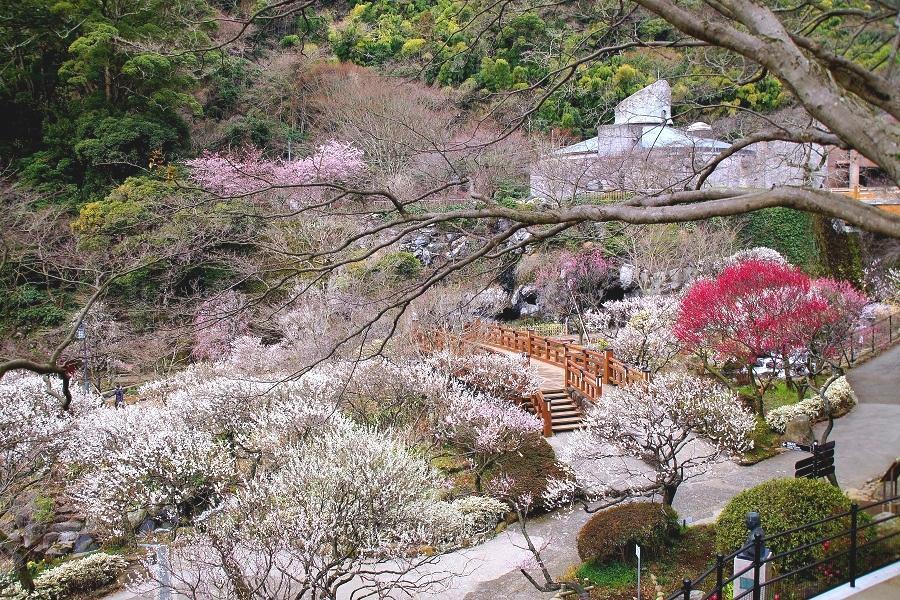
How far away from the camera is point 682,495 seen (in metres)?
11.6

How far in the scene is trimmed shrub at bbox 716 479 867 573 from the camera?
22.1 ft

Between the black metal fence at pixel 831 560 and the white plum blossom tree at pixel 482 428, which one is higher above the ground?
the black metal fence at pixel 831 560

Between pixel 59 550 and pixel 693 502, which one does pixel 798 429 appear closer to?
pixel 693 502

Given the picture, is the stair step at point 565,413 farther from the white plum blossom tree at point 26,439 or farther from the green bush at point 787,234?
the green bush at point 787,234

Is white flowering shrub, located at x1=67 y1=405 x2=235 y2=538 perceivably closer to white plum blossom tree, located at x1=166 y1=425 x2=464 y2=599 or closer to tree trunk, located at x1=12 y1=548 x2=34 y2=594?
A: tree trunk, located at x1=12 y1=548 x2=34 y2=594

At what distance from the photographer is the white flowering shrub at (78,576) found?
373 inches

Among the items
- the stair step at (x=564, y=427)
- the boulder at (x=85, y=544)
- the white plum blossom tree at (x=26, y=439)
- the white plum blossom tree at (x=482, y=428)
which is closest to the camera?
the white plum blossom tree at (x=26, y=439)

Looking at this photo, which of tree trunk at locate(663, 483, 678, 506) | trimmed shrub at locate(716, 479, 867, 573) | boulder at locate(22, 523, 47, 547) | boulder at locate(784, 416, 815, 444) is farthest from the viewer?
boulder at locate(784, 416, 815, 444)

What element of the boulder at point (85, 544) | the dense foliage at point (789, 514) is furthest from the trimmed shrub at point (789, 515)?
the boulder at point (85, 544)

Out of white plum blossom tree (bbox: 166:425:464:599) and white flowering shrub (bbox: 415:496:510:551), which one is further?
white flowering shrub (bbox: 415:496:510:551)

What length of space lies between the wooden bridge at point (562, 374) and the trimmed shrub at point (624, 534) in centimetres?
452

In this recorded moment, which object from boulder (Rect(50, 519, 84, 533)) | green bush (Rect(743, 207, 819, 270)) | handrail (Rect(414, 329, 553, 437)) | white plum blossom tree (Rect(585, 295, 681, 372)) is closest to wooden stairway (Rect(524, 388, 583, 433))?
handrail (Rect(414, 329, 553, 437))

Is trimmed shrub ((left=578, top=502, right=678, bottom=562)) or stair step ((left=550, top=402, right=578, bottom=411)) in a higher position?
trimmed shrub ((left=578, top=502, right=678, bottom=562))

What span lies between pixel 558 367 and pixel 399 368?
6960 mm
